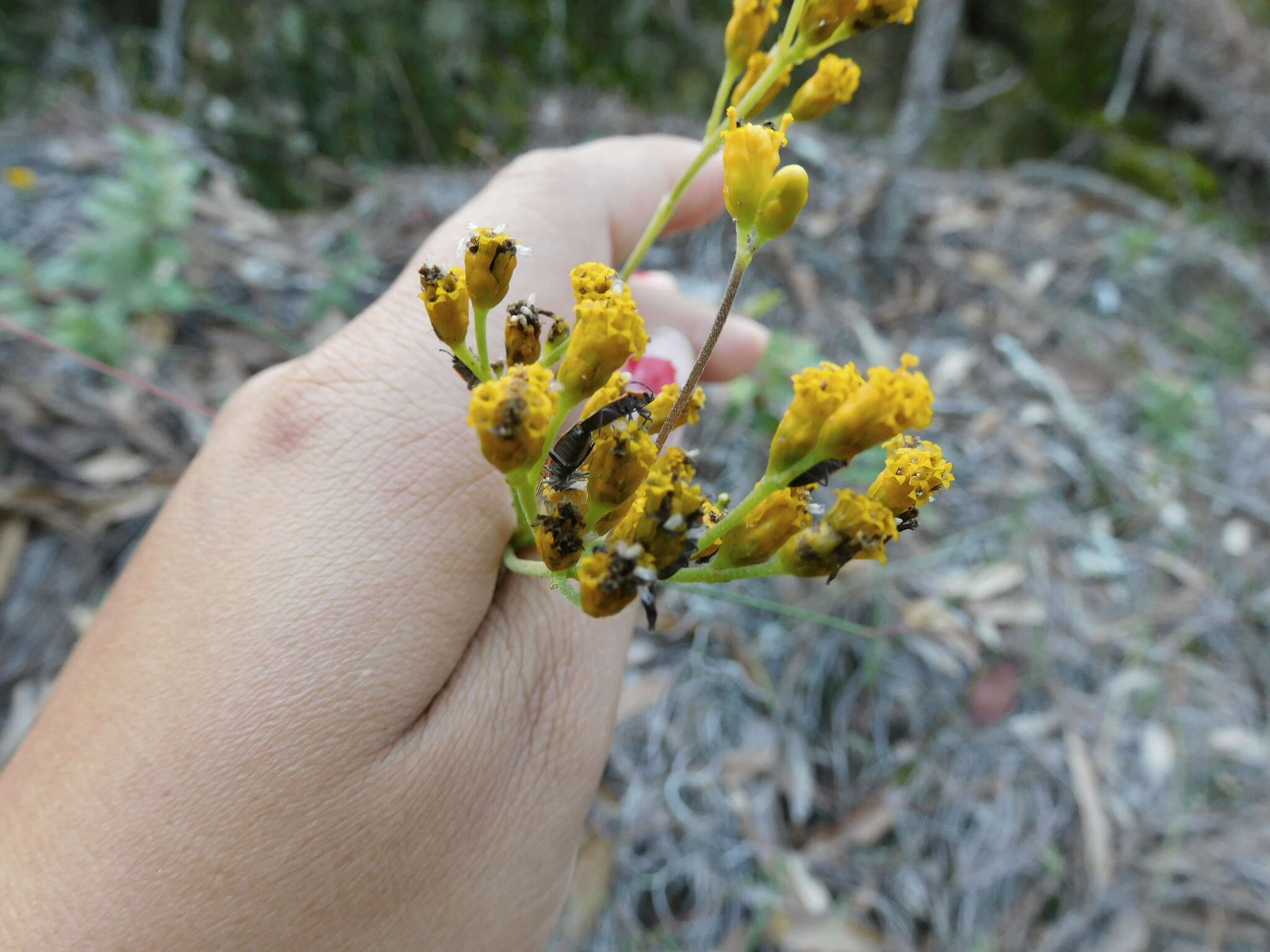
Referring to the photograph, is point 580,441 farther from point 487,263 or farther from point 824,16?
point 824,16

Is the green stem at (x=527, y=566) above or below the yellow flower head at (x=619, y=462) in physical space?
below

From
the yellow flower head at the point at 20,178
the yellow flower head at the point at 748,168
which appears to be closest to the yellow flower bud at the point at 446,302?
the yellow flower head at the point at 748,168

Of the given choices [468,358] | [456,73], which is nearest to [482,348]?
[468,358]

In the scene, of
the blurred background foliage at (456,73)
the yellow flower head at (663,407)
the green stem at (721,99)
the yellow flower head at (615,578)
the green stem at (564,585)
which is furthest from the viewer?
the blurred background foliage at (456,73)

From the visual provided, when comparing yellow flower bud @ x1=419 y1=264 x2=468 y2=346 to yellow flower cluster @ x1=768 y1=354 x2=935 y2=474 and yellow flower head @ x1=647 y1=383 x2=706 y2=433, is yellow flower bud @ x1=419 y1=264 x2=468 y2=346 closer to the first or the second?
yellow flower head @ x1=647 y1=383 x2=706 y2=433

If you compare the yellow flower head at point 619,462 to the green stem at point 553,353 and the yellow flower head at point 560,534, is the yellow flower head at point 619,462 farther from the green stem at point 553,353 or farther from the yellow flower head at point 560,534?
the green stem at point 553,353

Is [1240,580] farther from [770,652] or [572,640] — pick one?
[572,640]

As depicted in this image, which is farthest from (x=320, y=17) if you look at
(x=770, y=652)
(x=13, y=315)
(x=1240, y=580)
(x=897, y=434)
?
(x=1240, y=580)
